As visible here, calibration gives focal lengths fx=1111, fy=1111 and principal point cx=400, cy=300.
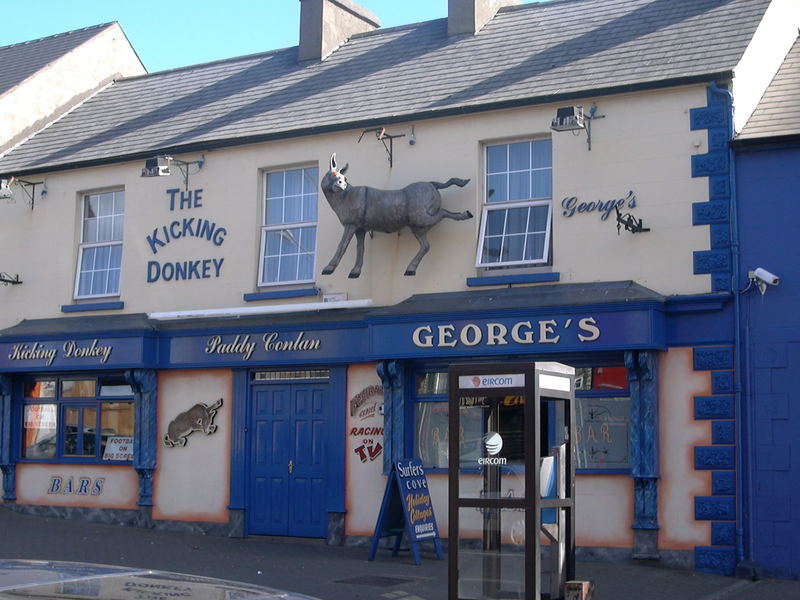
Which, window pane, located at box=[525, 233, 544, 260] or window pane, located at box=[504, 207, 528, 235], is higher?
window pane, located at box=[504, 207, 528, 235]

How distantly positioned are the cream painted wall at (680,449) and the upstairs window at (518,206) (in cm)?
217

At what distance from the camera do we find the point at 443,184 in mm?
14617

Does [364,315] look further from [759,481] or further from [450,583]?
[450,583]

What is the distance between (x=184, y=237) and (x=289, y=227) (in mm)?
A: 1857

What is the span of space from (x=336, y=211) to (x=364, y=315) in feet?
4.82

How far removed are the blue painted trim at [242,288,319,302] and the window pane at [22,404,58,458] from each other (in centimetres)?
423

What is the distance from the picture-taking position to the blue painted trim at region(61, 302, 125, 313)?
56.4 feet

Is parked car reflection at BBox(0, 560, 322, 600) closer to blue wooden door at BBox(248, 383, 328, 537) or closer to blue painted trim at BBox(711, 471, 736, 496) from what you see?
blue painted trim at BBox(711, 471, 736, 496)

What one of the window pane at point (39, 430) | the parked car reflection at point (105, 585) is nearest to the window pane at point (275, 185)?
the window pane at point (39, 430)

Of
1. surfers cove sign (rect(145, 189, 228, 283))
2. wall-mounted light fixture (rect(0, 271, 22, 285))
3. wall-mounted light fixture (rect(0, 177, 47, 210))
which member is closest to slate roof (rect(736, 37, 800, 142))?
surfers cove sign (rect(145, 189, 228, 283))

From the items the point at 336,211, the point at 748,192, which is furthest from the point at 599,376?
the point at 336,211

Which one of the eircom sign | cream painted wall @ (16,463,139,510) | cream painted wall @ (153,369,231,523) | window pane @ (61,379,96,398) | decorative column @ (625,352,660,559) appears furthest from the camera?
window pane @ (61,379,96,398)

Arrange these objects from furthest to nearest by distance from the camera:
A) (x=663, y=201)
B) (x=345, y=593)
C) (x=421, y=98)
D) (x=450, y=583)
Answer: (x=421, y=98) < (x=663, y=201) < (x=345, y=593) < (x=450, y=583)

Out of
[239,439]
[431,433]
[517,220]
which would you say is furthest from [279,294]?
[517,220]
